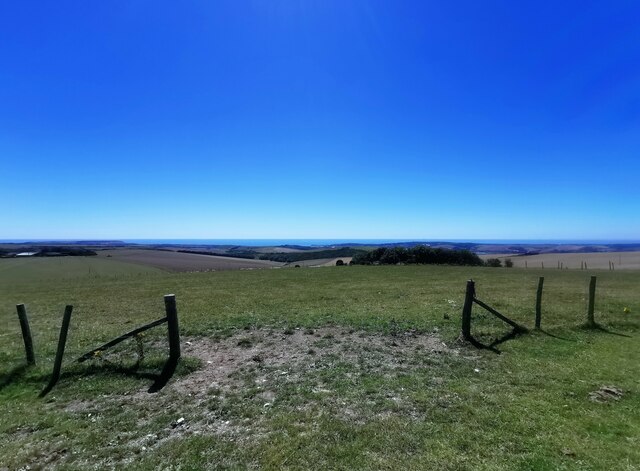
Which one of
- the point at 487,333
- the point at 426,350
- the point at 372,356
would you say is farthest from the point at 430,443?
the point at 487,333

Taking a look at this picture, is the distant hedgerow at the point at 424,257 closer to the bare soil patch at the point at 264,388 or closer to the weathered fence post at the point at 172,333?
the bare soil patch at the point at 264,388

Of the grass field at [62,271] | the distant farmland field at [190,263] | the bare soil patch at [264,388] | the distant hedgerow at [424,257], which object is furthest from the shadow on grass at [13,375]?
the distant hedgerow at [424,257]

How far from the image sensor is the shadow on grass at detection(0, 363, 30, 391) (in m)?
8.73

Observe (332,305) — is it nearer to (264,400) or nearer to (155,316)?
(155,316)

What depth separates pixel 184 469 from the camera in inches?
201

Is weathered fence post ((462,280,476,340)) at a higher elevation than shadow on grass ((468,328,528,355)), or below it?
higher

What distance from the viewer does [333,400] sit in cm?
702

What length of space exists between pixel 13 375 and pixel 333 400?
8077 millimetres

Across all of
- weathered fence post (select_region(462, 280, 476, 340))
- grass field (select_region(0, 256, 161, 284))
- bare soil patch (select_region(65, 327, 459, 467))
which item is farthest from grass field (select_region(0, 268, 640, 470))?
grass field (select_region(0, 256, 161, 284))

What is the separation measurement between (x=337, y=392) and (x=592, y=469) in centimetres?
411

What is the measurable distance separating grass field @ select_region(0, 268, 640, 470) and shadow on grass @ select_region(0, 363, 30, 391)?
0.06m

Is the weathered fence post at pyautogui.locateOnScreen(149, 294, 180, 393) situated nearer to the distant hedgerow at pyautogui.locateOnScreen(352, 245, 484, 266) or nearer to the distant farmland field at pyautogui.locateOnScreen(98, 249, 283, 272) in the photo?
the distant farmland field at pyautogui.locateOnScreen(98, 249, 283, 272)

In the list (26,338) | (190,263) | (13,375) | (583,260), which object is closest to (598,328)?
(13,375)

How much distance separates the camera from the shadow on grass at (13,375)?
28.6 feet
